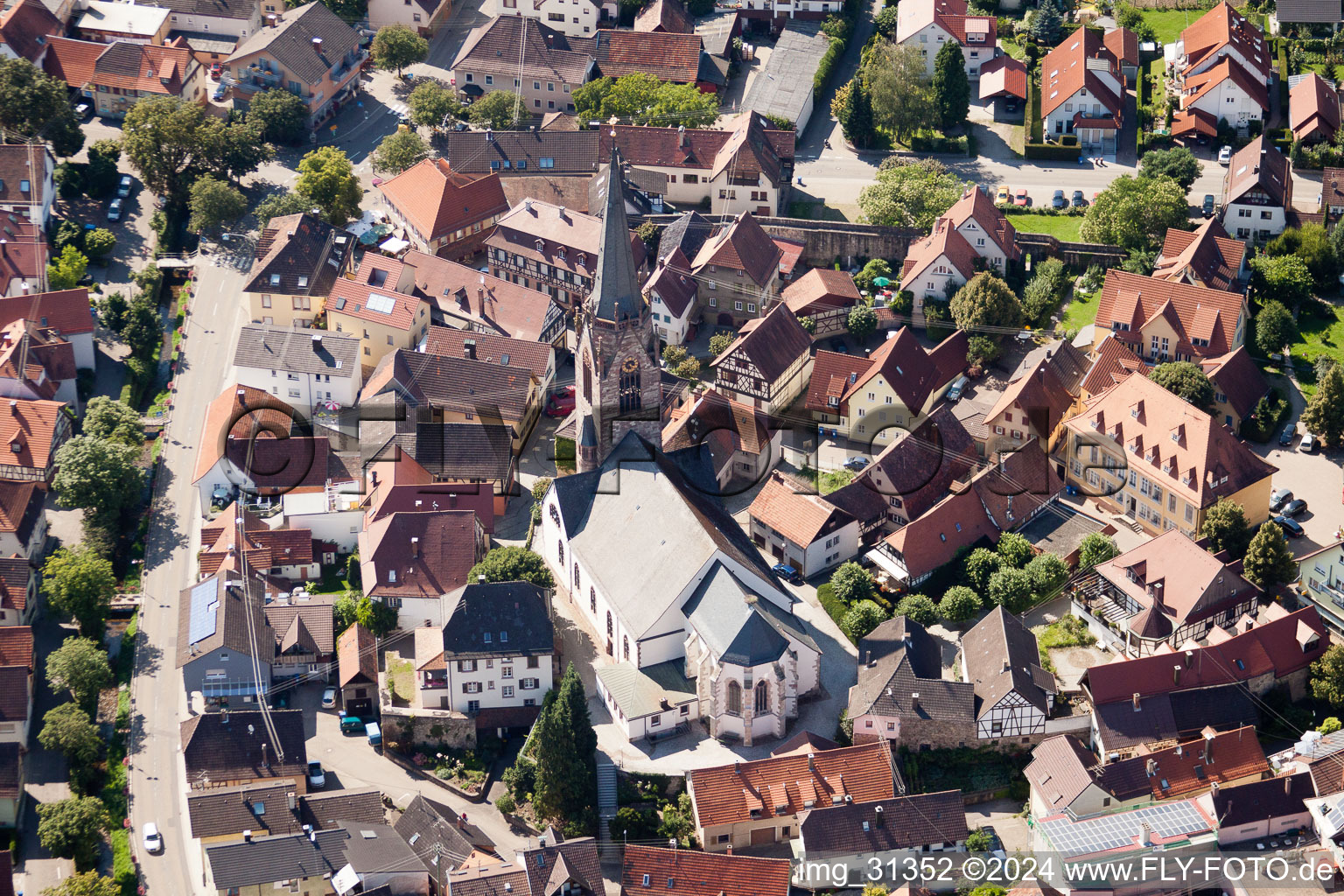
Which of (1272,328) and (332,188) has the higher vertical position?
(332,188)

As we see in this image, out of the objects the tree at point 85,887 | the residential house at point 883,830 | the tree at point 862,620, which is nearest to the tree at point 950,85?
the tree at point 862,620

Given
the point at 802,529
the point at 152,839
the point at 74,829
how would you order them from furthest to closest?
1. the point at 802,529
2. the point at 152,839
3. the point at 74,829

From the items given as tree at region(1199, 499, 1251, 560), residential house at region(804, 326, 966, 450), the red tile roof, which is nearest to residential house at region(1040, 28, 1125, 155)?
residential house at region(804, 326, 966, 450)

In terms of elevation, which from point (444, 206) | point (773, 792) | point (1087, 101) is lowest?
point (773, 792)

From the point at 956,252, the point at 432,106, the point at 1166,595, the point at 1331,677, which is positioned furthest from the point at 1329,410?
the point at 432,106

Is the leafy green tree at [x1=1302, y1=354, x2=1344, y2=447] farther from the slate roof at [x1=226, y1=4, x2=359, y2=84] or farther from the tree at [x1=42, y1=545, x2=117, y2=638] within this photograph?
the slate roof at [x1=226, y1=4, x2=359, y2=84]

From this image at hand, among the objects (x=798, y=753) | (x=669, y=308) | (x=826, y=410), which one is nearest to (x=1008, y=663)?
(x=798, y=753)

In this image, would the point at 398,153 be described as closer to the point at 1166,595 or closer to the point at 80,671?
the point at 80,671

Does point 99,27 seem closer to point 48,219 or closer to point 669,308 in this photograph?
point 48,219
